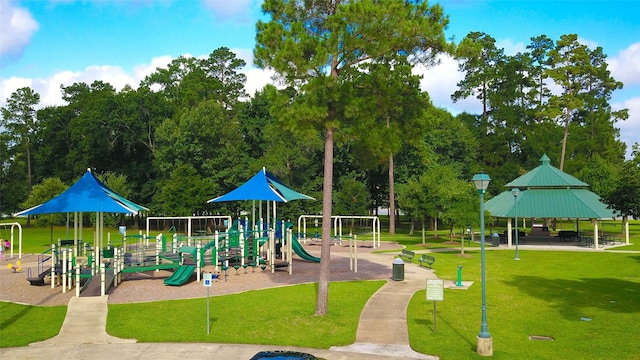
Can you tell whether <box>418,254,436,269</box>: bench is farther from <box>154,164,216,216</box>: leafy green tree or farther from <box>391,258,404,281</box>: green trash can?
<box>154,164,216,216</box>: leafy green tree

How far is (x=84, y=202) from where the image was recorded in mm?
21953

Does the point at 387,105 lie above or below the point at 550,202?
above

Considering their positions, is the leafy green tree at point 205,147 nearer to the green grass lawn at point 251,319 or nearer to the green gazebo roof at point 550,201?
the green gazebo roof at point 550,201

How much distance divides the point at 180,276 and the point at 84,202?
5.25 meters

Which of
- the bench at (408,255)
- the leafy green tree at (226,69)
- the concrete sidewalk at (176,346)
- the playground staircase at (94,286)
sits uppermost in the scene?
the leafy green tree at (226,69)

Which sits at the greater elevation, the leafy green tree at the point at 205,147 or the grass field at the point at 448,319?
the leafy green tree at the point at 205,147

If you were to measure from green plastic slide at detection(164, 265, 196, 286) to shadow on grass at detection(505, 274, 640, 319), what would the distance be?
48.0 feet

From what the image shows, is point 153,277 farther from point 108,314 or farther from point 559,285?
point 559,285

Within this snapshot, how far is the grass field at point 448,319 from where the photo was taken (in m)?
14.2

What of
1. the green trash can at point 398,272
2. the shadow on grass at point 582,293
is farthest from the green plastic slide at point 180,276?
the shadow on grass at point 582,293

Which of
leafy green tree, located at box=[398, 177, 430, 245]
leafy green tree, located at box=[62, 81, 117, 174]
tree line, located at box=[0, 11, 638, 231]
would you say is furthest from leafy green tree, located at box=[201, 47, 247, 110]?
leafy green tree, located at box=[398, 177, 430, 245]

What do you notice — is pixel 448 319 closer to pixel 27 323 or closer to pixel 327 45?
pixel 327 45

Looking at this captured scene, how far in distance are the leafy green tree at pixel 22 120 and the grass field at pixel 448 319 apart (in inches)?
2499

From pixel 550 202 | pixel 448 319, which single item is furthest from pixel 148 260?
pixel 550 202
